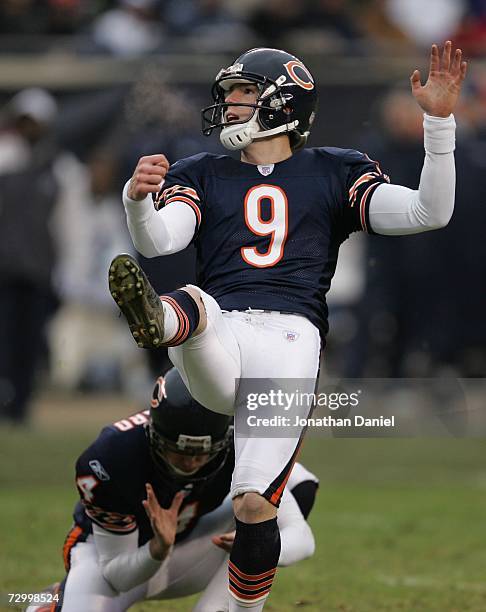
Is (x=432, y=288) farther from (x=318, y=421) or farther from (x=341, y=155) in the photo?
(x=341, y=155)

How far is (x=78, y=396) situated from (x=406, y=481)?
13.5ft

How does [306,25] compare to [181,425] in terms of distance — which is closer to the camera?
[181,425]

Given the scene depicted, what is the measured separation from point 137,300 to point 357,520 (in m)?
3.68

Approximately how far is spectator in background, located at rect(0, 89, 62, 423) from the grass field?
44 cm

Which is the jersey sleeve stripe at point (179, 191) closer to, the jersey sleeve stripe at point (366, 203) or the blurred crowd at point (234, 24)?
the jersey sleeve stripe at point (366, 203)

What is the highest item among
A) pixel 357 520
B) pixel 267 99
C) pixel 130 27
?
pixel 130 27

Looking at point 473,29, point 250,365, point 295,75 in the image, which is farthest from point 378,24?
point 250,365

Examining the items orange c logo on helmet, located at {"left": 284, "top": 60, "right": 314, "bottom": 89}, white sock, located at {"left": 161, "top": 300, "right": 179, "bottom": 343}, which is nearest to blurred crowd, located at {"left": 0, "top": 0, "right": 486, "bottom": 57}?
orange c logo on helmet, located at {"left": 284, "top": 60, "right": 314, "bottom": 89}

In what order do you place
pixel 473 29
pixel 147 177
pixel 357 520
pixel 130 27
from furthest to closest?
1. pixel 473 29
2. pixel 130 27
3. pixel 357 520
4. pixel 147 177

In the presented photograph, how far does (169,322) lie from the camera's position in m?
3.79

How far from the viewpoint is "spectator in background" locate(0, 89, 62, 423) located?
995 centimetres

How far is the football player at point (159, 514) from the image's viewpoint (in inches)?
177

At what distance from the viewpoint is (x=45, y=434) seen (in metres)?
9.47

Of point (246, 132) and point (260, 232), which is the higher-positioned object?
point (246, 132)
